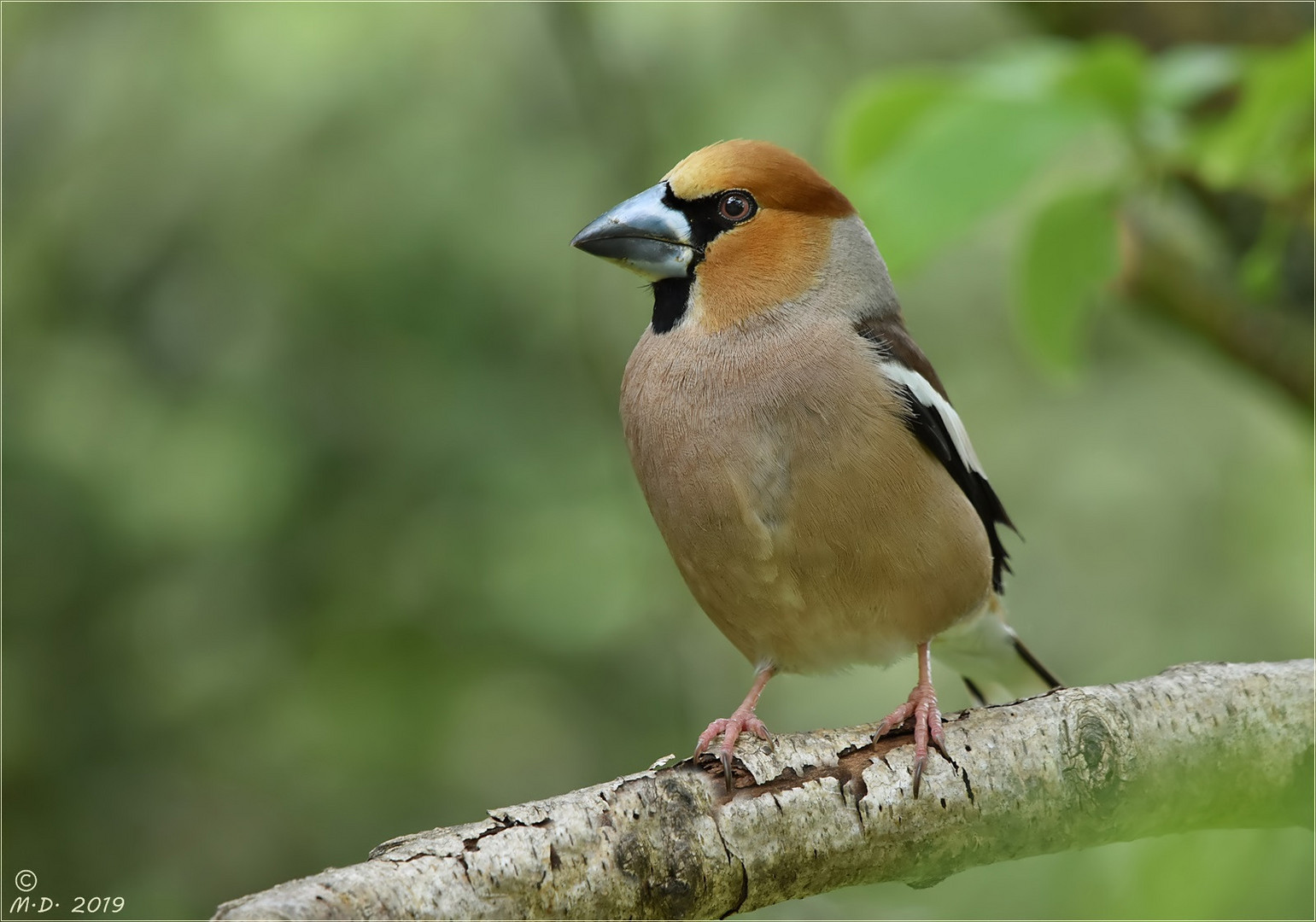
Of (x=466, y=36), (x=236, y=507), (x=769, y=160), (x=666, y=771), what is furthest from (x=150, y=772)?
(x=466, y=36)

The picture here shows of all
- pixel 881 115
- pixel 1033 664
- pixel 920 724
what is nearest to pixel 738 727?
pixel 920 724

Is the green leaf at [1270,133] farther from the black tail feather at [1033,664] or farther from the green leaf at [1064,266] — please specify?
the black tail feather at [1033,664]

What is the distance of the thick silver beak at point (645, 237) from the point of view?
14.2 feet

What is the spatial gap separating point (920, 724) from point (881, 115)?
2039 millimetres

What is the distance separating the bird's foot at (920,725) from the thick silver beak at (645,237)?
1750mm

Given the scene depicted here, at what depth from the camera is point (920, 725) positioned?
3568mm

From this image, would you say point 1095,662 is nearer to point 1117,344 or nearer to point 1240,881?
point 1117,344

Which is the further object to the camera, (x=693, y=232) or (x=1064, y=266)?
(x=693, y=232)

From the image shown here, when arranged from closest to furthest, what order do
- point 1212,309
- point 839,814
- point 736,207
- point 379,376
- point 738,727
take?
point 839,814 < point 738,727 < point 736,207 < point 1212,309 < point 379,376

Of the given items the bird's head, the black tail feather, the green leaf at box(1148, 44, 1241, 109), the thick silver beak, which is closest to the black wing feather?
the black tail feather

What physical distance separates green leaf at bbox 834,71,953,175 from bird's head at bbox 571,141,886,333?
27 centimetres

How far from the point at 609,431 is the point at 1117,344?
16.1ft

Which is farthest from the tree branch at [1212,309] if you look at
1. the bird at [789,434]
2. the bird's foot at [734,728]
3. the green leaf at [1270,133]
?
the bird's foot at [734,728]

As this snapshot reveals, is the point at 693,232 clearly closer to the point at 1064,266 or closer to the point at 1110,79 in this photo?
the point at 1064,266
